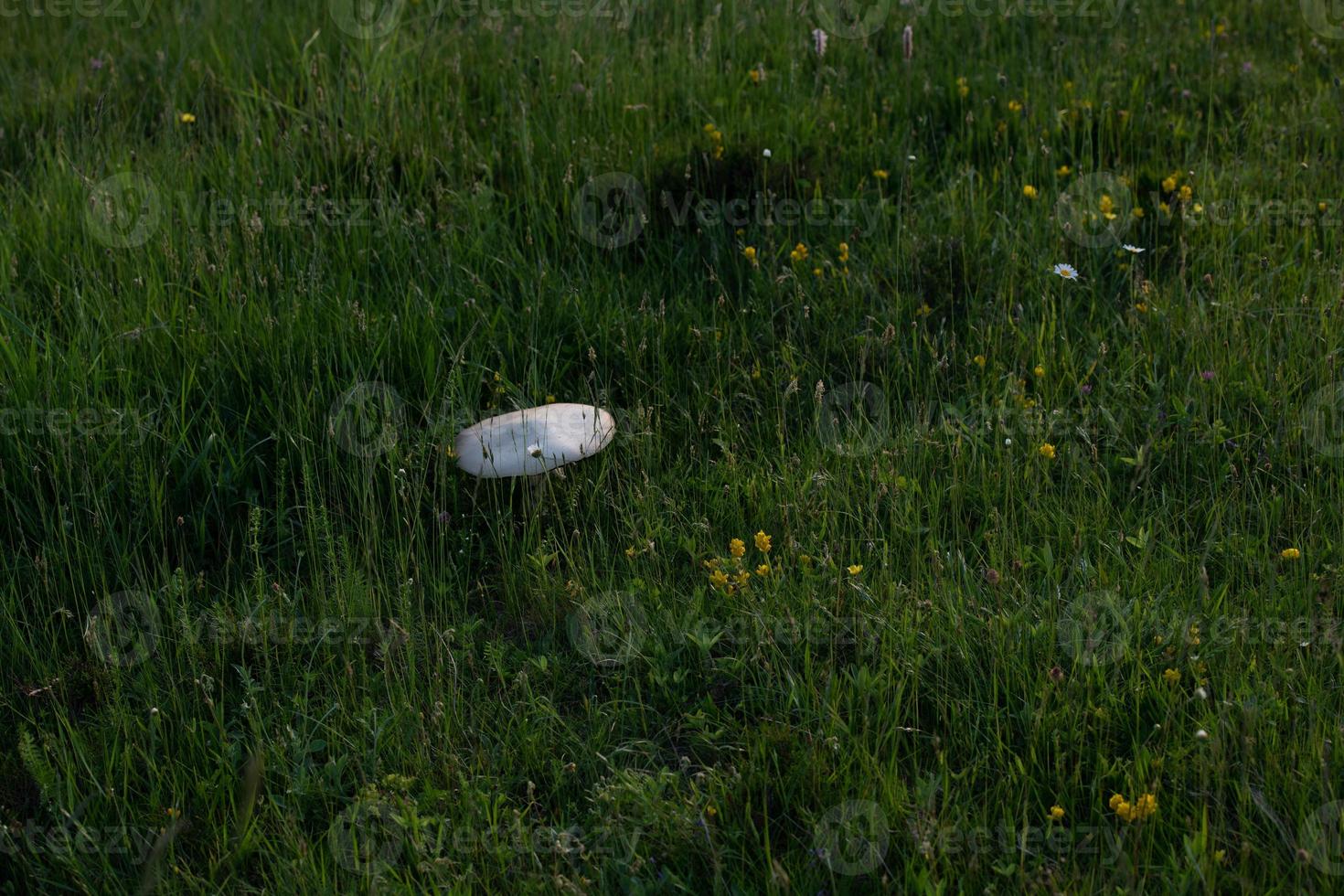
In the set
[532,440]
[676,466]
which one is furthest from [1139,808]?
[532,440]

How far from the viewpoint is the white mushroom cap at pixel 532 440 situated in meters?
2.85

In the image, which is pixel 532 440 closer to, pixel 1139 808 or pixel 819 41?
pixel 1139 808

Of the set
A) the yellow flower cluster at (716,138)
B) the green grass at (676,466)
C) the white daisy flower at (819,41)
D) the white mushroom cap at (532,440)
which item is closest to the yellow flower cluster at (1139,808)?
the green grass at (676,466)

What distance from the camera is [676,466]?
3.04 meters

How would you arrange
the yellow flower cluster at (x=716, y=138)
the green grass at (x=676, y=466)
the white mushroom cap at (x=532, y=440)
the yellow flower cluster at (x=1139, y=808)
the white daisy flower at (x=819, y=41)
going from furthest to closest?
the white daisy flower at (x=819, y=41)
the yellow flower cluster at (x=716, y=138)
the white mushroom cap at (x=532, y=440)
the green grass at (x=676, y=466)
the yellow flower cluster at (x=1139, y=808)

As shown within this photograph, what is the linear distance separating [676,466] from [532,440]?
15.6 inches

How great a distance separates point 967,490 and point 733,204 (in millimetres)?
1510

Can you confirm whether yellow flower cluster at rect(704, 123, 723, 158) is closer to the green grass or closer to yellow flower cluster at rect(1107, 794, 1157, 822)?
the green grass

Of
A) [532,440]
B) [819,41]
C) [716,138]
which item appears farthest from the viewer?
[819,41]

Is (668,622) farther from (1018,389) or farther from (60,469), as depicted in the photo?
(60,469)

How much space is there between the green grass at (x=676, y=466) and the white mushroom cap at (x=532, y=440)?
10 centimetres

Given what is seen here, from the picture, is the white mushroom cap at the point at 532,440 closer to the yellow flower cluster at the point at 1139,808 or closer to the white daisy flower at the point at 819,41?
the yellow flower cluster at the point at 1139,808

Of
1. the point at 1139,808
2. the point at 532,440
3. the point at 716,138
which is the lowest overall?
the point at 1139,808

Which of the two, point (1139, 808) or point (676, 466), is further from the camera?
point (676, 466)
